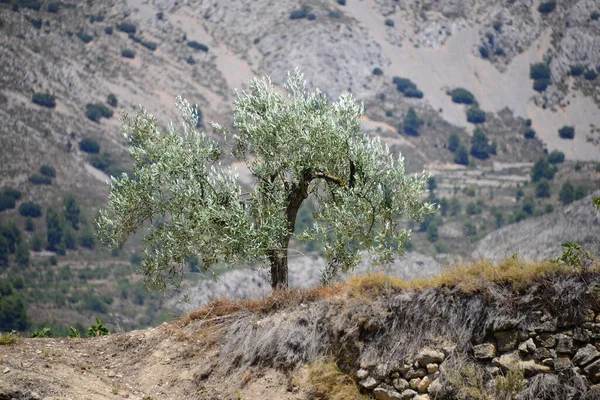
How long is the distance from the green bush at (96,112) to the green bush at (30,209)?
3915 cm

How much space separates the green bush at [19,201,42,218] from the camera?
512 ft

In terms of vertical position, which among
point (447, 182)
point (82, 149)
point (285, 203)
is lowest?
point (447, 182)

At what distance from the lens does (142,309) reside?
14312cm

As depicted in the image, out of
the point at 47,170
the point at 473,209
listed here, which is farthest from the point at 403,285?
the point at 473,209

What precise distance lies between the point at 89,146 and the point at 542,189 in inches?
4016

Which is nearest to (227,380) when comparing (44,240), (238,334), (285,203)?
(238,334)

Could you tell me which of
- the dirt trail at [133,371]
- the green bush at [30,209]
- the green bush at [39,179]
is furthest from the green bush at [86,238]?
the dirt trail at [133,371]

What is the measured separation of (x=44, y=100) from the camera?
183 m

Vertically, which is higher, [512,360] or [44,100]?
[512,360]

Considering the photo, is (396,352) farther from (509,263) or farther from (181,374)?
(181,374)

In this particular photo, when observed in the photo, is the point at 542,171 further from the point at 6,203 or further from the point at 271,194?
the point at 271,194

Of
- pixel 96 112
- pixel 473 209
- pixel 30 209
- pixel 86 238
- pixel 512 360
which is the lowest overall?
pixel 473 209

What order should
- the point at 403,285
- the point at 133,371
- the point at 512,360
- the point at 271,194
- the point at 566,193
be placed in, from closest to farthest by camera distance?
the point at 512,360 < the point at 403,285 < the point at 133,371 < the point at 271,194 < the point at 566,193

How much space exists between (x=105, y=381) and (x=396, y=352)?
6.09m
